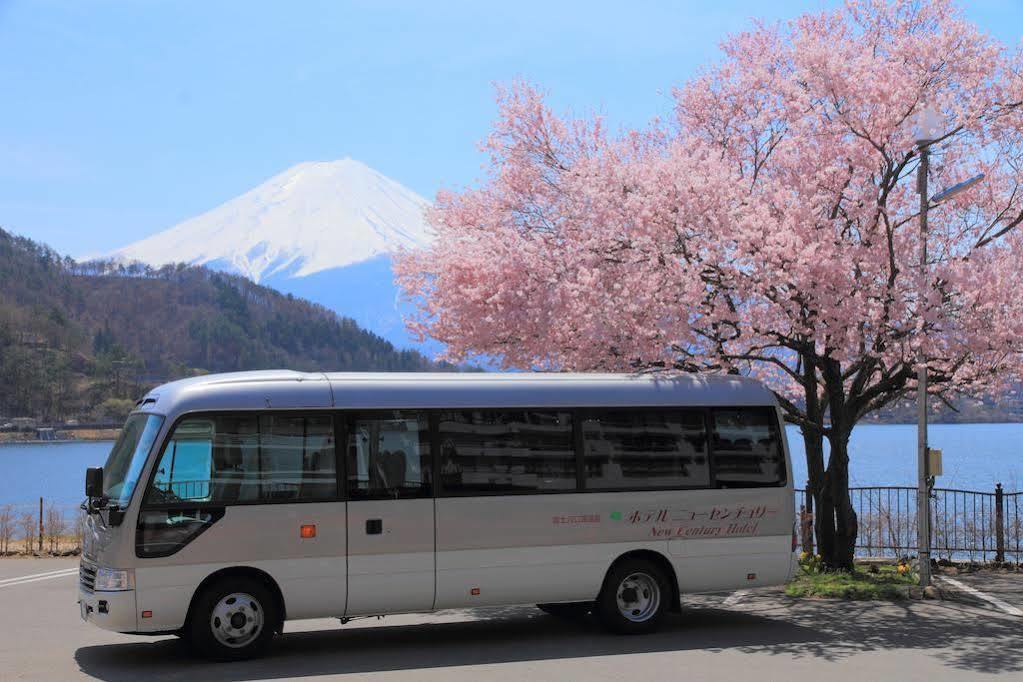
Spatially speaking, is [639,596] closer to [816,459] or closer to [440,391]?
[440,391]

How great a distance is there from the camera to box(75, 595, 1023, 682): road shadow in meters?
11.0

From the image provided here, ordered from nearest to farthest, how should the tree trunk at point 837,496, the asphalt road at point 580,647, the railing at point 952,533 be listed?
the asphalt road at point 580,647 < the tree trunk at point 837,496 < the railing at point 952,533

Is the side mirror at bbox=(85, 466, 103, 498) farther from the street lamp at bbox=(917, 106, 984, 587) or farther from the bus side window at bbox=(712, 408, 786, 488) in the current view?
the street lamp at bbox=(917, 106, 984, 587)

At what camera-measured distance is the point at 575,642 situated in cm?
1245

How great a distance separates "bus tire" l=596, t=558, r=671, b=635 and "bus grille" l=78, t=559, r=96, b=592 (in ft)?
17.2

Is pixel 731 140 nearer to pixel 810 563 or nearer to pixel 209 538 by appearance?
pixel 810 563

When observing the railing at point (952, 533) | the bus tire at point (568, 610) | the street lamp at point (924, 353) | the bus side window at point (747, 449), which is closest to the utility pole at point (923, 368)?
the street lamp at point (924, 353)

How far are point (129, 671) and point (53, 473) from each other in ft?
374

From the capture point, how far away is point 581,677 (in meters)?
10.3

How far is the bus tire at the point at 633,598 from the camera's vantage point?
42.3 ft

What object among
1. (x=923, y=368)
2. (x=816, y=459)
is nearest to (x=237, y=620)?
(x=923, y=368)

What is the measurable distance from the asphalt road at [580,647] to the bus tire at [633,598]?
212 mm

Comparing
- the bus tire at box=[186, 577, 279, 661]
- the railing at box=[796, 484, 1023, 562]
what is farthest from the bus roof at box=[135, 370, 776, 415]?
the railing at box=[796, 484, 1023, 562]

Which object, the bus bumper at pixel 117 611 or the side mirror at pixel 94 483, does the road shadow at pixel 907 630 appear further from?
the side mirror at pixel 94 483
